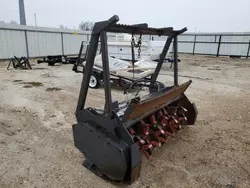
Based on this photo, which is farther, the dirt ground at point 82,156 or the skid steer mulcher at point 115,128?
the dirt ground at point 82,156

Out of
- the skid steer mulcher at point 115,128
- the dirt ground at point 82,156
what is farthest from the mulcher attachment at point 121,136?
the dirt ground at point 82,156

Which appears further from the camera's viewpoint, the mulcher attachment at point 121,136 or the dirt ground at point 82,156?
the dirt ground at point 82,156

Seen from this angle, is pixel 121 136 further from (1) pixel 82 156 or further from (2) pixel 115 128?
(1) pixel 82 156

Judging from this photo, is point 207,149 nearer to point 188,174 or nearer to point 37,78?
point 188,174

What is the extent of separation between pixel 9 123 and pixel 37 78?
13.8ft

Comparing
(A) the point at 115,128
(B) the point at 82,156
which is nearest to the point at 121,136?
(A) the point at 115,128

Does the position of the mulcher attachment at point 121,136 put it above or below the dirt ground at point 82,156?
above

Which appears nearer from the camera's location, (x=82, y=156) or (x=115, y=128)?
(x=115, y=128)

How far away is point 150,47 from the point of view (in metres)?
10.0

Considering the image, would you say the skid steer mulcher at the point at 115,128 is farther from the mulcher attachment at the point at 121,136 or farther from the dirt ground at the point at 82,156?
the dirt ground at the point at 82,156

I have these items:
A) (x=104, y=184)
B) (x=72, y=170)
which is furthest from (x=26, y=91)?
(x=104, y=184)

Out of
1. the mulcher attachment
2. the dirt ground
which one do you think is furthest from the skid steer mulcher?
the dirt ground

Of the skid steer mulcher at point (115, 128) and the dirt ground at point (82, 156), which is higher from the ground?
the skid steer mulcher at point (115, 128)

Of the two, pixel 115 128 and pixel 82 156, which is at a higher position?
pixel 115 128
